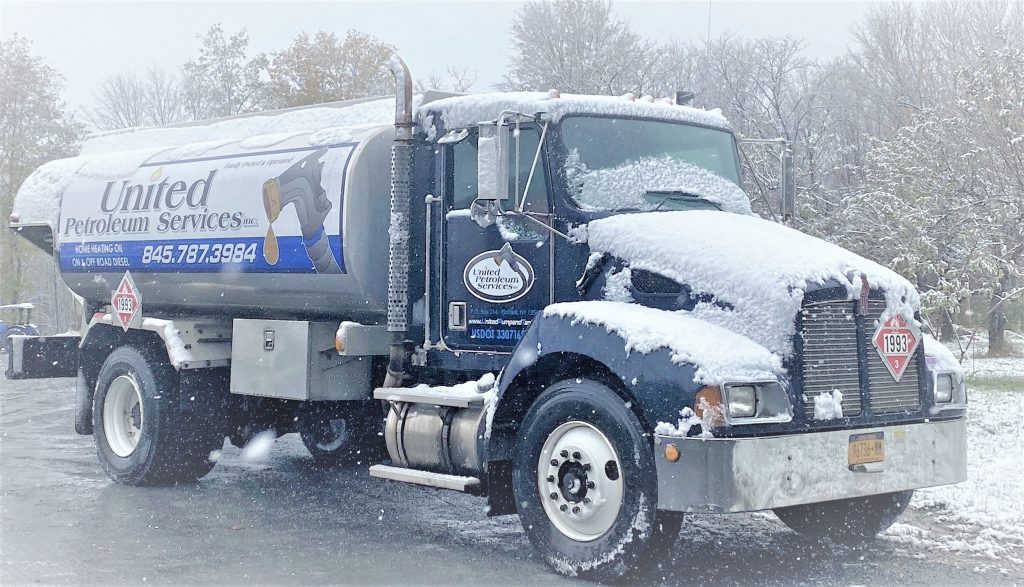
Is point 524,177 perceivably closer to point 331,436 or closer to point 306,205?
point 306,205

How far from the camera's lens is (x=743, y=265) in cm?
657

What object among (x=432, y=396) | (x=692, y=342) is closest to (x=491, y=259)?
(x=432, y=396)

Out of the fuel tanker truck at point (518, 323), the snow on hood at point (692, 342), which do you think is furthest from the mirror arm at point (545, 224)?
the snow on hood at point (692, 342)

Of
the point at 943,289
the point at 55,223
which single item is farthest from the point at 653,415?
the point at 943,289

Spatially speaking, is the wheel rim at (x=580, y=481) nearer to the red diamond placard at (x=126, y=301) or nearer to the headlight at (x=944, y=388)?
the headlight at (x=944, y=388)

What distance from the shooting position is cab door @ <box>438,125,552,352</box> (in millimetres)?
7477

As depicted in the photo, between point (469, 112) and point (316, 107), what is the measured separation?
6.79 ft

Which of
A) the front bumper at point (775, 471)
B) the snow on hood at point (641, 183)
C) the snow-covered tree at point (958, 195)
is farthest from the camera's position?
the snow-covered tree at point (958, 195)

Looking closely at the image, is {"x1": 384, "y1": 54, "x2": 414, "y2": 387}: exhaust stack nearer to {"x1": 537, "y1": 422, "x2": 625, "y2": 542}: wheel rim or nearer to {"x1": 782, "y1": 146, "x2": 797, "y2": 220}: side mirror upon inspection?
{"x1": 537, "y1": 422, "x2": 625, "y2": 542}: wheel rim

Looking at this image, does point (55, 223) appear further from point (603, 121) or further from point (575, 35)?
point (575, 35)

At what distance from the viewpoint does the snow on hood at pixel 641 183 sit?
7445 millimetres

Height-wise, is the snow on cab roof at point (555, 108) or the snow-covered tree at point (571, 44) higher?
the snow-covered tree at point (571, 44)

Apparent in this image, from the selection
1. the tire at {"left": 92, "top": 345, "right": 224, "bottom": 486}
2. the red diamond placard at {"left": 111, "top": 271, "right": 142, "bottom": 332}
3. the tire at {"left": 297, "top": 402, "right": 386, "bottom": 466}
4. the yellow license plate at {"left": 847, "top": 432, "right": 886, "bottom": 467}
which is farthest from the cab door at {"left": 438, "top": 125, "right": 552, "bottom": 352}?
the red diamond placard at {"left": 111, "top": 271, "right": 142, "bottom": 332}

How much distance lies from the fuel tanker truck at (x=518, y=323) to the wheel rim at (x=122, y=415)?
0.10 feet
